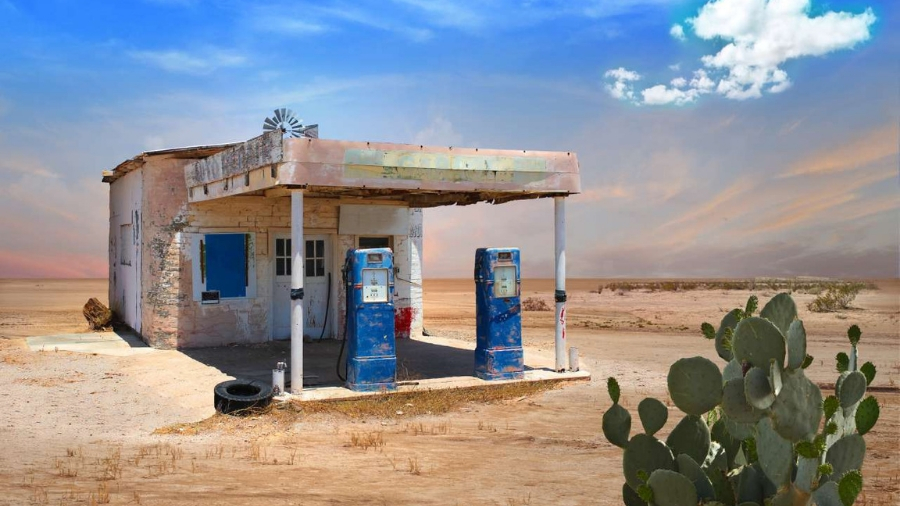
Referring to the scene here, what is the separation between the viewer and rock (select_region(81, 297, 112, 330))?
1889 centimetres

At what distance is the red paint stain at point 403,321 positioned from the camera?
17.2 m

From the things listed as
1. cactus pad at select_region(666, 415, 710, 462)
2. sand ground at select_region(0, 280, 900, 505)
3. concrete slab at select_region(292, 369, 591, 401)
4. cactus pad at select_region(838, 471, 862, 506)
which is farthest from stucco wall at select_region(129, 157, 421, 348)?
cactus pad at select_region(838, 471, 862, 506)

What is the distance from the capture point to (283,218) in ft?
52.0

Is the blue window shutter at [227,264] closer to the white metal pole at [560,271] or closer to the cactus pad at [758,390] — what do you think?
the white metal pole at [560,271]

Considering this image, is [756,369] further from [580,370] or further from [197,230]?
[197,230]

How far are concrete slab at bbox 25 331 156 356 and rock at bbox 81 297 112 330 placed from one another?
65cm

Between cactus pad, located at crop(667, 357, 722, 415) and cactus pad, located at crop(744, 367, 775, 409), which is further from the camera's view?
cactus pad, located at crop(667, 357, 722, 415)

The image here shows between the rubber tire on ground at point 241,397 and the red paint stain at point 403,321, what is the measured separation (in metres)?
6.87

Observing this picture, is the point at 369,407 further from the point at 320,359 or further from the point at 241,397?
the point at 320,359

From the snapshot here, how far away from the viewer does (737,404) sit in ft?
12.1

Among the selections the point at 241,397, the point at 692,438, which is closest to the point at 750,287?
the point at 241,397

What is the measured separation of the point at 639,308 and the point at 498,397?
2148cm

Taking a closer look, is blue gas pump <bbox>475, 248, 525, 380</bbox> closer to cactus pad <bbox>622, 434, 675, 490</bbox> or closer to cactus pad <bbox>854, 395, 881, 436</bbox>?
cactus pad <bbox>622, 434, 675, 490</bbox>

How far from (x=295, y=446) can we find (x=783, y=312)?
599 cm
